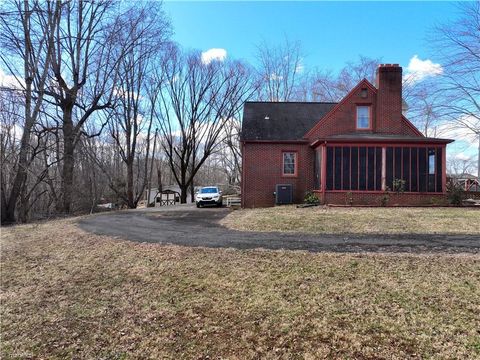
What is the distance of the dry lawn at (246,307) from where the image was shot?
4180 millimetres

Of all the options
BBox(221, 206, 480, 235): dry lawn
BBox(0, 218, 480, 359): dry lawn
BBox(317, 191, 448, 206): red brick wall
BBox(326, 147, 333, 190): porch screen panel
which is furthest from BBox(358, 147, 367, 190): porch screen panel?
BBox(0, 218, 480, 359): dry lawn

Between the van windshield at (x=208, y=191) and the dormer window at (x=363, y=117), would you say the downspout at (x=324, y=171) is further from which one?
the van windshield at (x=208, y=191)

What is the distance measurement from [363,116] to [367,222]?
376 inches

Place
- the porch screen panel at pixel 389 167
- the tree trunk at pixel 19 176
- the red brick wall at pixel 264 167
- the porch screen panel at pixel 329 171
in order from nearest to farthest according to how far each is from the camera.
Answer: the porch screen panel at pixel 389 167, the porch screen panel at pixel 329 171, the tree trunk at pixel 19 176, the red brick wall at pixel 264 167

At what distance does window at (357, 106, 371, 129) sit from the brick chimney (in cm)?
51

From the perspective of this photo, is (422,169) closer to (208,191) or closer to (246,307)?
(208,191)

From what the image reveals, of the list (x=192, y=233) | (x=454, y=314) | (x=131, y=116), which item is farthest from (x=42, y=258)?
(x=131, y=116)

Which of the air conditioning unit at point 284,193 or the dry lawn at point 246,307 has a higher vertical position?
the air conditioning unit at point 284,193

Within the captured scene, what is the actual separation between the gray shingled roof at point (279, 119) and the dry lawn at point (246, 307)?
1274 centimetres

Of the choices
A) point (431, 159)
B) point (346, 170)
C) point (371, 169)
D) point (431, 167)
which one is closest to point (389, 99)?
point (431, 159)

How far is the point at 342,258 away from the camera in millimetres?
7043

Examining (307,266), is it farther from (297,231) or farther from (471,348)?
(297,231)

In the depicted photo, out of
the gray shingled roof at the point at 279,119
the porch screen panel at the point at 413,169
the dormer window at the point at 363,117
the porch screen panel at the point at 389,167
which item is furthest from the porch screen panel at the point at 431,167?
the gray shingled roof at the point at 279,119

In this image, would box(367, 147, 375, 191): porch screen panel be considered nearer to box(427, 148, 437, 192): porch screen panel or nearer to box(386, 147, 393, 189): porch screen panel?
box(386, 147, 393, 189): porch screen panel
